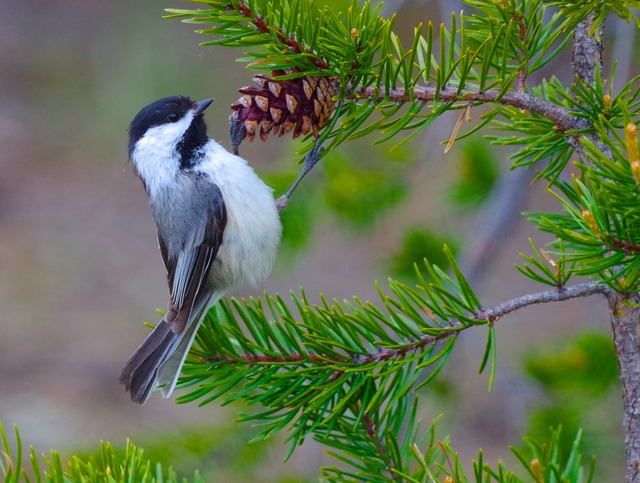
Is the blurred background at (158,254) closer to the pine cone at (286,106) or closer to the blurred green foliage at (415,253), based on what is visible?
the blurred green foliage at (415,253)

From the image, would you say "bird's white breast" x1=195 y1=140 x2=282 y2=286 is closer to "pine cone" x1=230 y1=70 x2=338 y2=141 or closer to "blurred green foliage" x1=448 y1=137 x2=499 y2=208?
"blurred green foliage" x1=448 y1=137 x2=499 y2=208

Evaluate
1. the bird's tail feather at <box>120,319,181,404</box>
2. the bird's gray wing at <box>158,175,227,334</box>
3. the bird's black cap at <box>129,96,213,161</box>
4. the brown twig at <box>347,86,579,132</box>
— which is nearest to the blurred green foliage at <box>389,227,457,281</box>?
the bird's gray wing at <box>158,175,227,334</box>

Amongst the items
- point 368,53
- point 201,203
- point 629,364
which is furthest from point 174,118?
point 629,364

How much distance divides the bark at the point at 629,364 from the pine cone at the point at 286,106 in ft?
1.44

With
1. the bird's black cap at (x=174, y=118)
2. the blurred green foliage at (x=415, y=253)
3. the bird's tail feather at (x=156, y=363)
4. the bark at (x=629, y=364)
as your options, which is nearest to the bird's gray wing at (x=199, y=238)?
the bird's black cap at (x=174, y=118)

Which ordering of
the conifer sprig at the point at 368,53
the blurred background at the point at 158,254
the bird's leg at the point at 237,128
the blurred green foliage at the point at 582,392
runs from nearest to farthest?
the conifer sprig at the point at 368,53, the bird's leg at the point at 237,128, the blurred green foliage at the point at 582,392, the blurred background at the point at 158,254

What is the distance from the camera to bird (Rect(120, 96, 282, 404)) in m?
1.84

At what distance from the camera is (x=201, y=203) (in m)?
1.86

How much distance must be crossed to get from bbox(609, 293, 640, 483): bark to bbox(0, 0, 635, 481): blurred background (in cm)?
76

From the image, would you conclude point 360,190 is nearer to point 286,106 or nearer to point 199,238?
point 199,238

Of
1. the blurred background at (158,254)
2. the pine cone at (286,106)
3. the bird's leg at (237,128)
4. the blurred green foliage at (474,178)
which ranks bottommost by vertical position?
the blurred background at (158,254)

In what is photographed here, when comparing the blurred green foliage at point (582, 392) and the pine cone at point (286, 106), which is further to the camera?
the blurred green foliage at point (582, 392)

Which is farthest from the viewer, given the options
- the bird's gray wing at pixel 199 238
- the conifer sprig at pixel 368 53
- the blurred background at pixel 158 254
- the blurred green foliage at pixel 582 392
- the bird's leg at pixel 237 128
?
the blurred background at pixel 158 254

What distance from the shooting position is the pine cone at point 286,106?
1022mm
